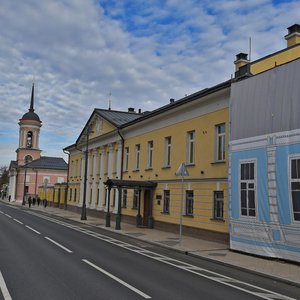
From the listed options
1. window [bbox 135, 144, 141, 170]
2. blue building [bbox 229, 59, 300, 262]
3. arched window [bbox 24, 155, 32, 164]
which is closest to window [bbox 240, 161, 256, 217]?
blue building [bbox 229, 59, 300, 262]

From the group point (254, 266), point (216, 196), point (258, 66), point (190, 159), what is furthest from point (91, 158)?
point (254, 266)

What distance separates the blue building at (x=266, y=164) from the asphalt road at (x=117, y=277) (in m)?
2.10

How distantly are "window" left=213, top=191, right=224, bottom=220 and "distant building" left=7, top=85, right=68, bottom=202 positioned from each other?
239ft

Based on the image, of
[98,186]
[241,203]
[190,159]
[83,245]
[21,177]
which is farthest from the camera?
[21,177]

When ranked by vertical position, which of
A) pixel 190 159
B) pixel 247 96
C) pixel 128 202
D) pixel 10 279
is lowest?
pixel 10 279

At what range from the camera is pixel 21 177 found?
96.6 metres

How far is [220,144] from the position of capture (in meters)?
20.1

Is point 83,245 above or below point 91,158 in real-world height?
below

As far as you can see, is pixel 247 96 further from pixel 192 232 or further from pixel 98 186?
pixel 98 186

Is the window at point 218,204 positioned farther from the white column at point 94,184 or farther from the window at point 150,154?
the white column at point 94,184

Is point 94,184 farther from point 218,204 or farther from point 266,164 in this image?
point 266,164

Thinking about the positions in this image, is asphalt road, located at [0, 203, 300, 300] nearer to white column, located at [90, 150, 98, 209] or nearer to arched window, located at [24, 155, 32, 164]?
white column, located at [90, 150, 98, 209]

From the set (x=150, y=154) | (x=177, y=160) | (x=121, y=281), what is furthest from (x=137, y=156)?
(x=121, y=281)

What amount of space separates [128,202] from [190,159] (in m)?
9.13
